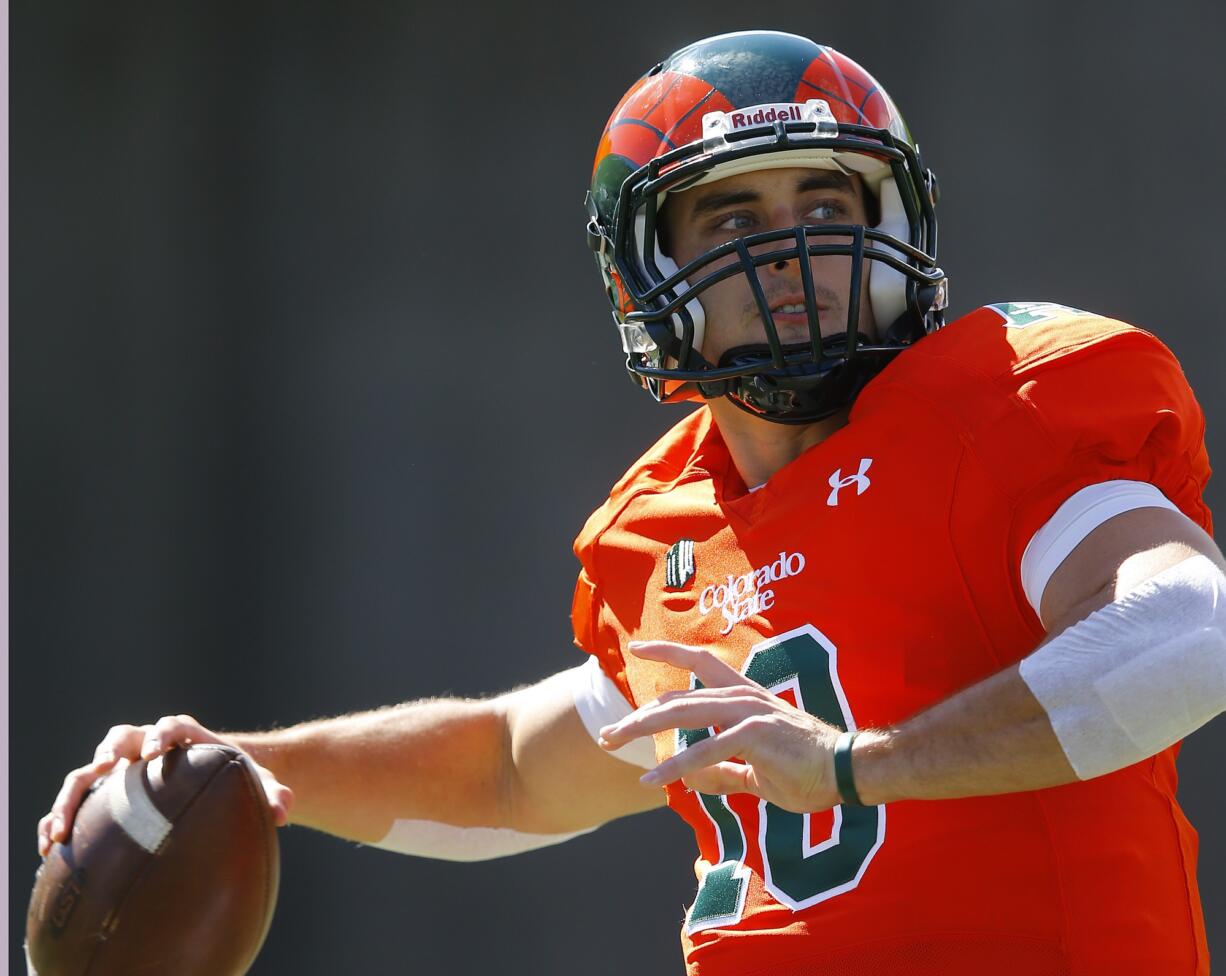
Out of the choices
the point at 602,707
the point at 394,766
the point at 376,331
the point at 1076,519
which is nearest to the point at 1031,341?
the point at 1076,519

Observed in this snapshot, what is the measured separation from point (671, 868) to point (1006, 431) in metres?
1.64

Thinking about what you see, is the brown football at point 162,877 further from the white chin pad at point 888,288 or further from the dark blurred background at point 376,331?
the dark blurred background at point 376,331

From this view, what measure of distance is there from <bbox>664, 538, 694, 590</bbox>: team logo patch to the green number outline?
0.42 ft

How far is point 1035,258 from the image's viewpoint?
109 inches

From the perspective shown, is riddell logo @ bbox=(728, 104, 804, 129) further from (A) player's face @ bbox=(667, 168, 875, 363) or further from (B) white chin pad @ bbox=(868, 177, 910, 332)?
(B) white chin pad @ bbox=(868, 177, 910, 332)

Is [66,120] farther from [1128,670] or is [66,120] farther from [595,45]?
[1128,670]

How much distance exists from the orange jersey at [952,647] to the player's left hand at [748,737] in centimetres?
19

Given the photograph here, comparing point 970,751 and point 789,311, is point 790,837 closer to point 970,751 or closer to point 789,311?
point 970,751

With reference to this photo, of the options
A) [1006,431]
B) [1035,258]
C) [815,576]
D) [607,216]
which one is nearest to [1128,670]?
[1006,431]

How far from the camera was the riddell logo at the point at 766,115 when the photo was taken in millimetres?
1646

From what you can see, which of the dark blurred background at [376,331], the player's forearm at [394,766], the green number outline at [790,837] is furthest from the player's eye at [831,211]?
the dark blurred background at [376,331]

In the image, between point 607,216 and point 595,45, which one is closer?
point 607,216

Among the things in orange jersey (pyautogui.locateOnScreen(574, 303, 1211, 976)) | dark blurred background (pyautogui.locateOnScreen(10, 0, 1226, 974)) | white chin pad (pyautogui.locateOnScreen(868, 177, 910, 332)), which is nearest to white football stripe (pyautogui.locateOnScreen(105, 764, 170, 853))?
orange jersey (pyautogui.locateOnScreen(574, 303, 1211, 976))

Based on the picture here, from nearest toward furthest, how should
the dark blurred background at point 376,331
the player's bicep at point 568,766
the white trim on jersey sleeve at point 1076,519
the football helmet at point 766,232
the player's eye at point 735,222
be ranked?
the white trim on jersey sleeve at point 1076,519 → the football helmet at point 766,232 → the player's eye at point 735,222 → the player's bicep at point 568,766 → the dark blurred background at point 376,331
